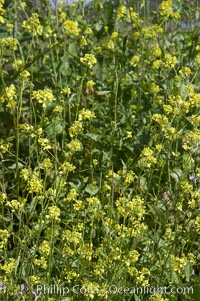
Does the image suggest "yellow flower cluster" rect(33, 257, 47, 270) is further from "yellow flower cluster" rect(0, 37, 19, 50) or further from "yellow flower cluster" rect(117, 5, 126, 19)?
"yellow flower cluster" rect(117, 5, 126, 19)

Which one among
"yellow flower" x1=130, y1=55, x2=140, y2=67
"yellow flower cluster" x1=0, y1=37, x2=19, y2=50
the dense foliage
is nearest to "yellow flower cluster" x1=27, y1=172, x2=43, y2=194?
the dense foliage

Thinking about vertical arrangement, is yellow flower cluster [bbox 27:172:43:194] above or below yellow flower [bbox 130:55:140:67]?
below

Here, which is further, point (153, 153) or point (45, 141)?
point (153, 153)

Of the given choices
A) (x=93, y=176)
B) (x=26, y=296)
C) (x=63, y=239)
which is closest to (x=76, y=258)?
(x=63, y=239)

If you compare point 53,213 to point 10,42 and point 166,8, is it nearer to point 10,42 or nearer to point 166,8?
point 10,42

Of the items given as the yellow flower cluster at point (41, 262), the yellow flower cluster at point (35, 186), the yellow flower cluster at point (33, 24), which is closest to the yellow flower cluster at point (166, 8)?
the yellow flower cluster at point (33, 24)

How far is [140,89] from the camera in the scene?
2994 mm

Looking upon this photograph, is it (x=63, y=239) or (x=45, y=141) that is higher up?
(x=45, y=141)

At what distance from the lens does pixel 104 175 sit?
2672 mm

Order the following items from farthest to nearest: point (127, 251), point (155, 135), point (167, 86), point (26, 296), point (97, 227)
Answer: point (167, 86) < point (155, 135) < point (97, 227) < point (127, 251) < point (26, 296)

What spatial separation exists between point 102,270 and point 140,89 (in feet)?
3.86

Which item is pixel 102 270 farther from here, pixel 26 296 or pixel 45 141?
pixel 45 141

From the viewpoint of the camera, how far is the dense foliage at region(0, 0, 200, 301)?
2.10 meters

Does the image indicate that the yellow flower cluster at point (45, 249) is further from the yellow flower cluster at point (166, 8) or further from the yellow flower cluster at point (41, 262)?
the yellow flower cluster at point (166, 8)
